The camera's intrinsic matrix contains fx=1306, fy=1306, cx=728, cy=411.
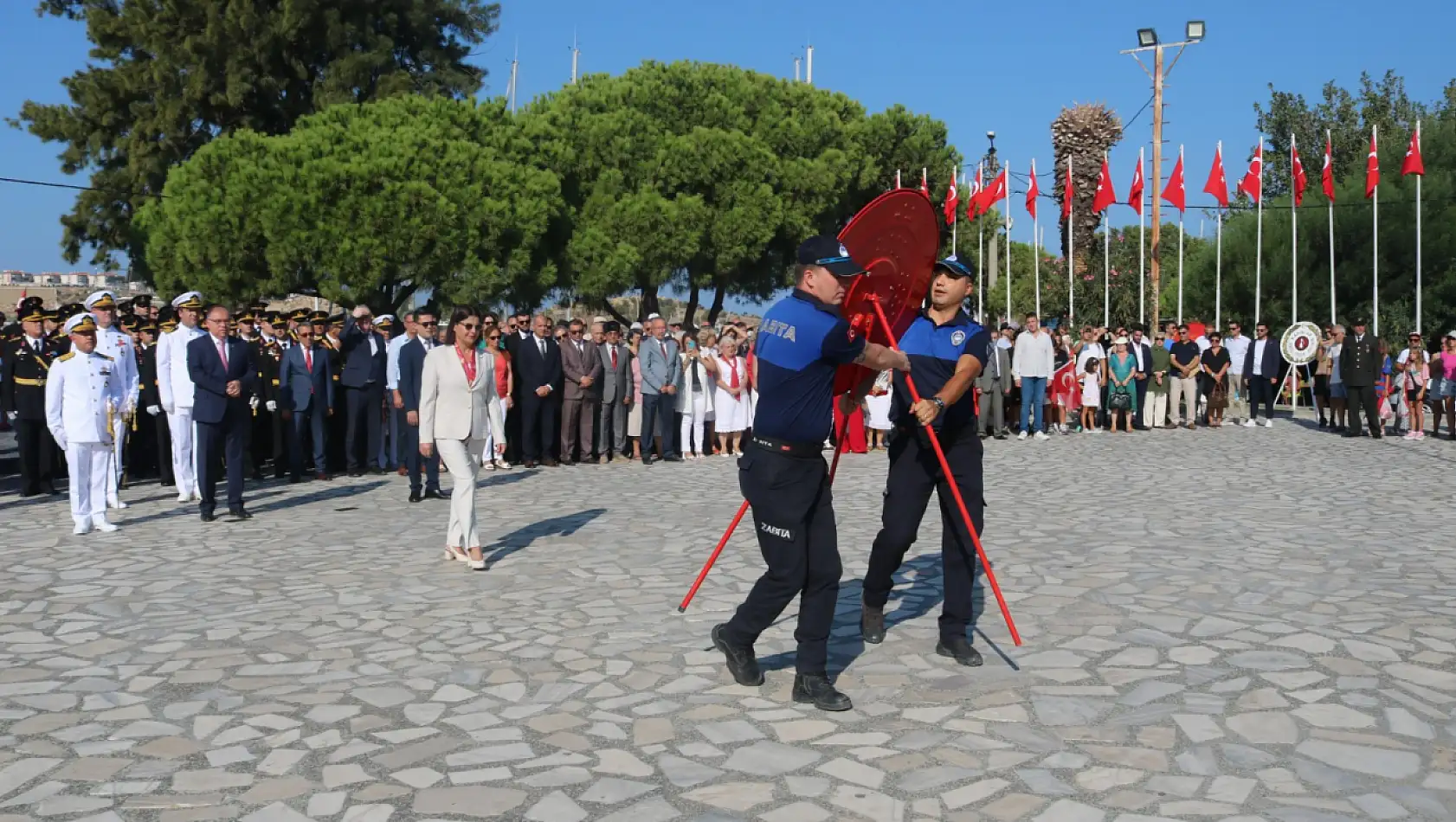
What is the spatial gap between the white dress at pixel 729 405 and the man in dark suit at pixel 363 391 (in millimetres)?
5217

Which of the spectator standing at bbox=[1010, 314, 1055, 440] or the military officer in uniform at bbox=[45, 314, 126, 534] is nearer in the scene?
the military officer in uniform at bbox=[45, 314, 126, 534]

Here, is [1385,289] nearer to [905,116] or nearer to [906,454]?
[905,116]

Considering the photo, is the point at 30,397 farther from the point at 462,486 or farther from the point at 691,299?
the point at 691,299

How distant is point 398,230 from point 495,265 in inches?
122

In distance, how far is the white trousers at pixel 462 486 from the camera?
9.35m

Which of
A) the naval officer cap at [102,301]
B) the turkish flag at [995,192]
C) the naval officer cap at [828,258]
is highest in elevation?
the turkish flag at [995,192]

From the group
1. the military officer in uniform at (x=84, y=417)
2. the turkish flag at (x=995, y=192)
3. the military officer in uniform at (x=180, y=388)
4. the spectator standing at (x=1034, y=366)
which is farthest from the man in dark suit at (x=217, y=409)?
the turkish flag at (x=995, y=192)

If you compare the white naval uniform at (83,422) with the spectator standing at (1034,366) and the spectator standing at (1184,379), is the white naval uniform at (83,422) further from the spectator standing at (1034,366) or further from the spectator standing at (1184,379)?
the spectator standing at (1184,379)

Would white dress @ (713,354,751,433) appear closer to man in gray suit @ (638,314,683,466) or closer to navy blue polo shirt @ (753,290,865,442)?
man in gray suit @ (638,314,683,466)

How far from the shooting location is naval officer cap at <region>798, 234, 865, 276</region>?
563 centimetres

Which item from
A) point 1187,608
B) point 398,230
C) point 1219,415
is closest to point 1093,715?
point 1187,608

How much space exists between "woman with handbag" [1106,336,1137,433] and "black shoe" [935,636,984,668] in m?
17.2

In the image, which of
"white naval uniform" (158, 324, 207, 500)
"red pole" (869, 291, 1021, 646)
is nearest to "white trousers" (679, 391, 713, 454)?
"white naval uniform" (158, 324, 207, 500)

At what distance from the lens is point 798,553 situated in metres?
5.66
